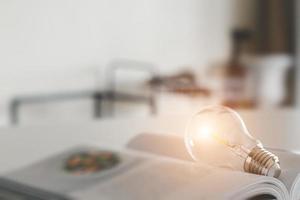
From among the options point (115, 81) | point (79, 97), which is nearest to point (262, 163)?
point (79, 97)

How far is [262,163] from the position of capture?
51 centimetres

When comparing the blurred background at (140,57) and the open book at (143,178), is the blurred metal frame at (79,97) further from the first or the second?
the open book at (143,178)

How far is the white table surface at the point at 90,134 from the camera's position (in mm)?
809

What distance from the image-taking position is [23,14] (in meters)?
2.53

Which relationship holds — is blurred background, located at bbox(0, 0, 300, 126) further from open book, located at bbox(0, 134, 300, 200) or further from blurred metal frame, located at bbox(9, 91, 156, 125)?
open book, located at bbox(0, 134, 300, 200)

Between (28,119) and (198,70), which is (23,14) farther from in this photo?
(198,70)

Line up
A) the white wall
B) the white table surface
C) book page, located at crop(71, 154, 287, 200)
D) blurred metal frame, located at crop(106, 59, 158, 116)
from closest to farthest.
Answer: book page, located at crop(71, 154, 287, 200) < the white table surface < the white wall < blurred metal frame, located at crop(106, 59, 158, 116)

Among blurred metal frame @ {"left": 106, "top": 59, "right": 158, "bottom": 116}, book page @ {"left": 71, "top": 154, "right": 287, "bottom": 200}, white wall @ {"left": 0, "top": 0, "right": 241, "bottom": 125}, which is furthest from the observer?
blurred metal frame @ {"left": 106, "top": 59, "right": 158, "bottom": 116}

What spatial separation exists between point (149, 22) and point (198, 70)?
22.8 inches

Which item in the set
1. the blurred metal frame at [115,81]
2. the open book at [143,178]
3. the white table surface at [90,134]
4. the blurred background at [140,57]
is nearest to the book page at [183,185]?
the open book at [143,178]

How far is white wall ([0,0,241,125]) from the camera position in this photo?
253 centimetres

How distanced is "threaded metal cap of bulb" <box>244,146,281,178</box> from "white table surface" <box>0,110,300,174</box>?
0.78 feet

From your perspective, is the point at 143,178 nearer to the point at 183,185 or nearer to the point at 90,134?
the point at 183,185

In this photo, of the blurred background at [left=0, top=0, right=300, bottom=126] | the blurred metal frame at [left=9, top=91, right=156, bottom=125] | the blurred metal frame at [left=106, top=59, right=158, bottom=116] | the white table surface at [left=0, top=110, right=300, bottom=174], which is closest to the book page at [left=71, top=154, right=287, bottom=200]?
the white table surface at [left=0, top=110, right=300, bottom=174]
